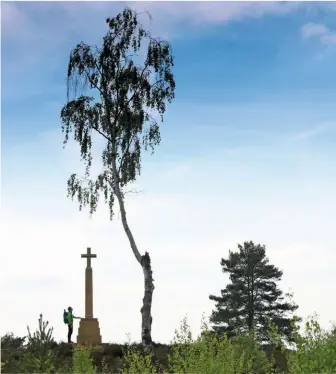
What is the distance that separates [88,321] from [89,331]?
49 cm

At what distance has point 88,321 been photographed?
102ft

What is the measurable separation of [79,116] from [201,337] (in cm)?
1353

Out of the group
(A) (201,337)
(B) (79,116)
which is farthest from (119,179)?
(A) (201,337)

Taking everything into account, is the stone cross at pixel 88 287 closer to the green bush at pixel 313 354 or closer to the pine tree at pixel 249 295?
the pine tree at pixel 249 295

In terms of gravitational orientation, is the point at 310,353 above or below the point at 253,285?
below

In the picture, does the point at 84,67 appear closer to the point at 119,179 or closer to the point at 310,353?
the point at 119,179

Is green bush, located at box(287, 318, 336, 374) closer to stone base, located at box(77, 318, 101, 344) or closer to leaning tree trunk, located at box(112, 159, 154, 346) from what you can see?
leaning tree trunk, located at box(112, 159, 154, 346)

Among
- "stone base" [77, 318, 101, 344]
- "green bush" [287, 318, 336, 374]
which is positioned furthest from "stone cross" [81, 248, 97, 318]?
"green bush" [287, 318, 336, 374]

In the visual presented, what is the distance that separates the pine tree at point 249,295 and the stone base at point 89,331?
29.4 feet

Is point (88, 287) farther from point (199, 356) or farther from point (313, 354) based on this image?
point (313, 354)

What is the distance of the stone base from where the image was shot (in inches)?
1198

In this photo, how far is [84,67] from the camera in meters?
28.6

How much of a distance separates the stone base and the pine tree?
895 centimetres

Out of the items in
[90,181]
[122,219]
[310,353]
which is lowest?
[310,353]
